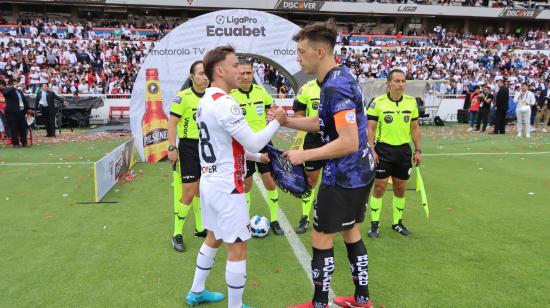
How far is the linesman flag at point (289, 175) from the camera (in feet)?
11.3

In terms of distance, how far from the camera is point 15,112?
42.0 feet

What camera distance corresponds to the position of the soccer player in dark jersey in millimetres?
3006

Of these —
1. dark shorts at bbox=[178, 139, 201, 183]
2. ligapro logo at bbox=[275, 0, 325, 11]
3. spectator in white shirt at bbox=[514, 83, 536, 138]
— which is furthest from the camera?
ligapro logo at bbox=[275, 0, 325, 11]

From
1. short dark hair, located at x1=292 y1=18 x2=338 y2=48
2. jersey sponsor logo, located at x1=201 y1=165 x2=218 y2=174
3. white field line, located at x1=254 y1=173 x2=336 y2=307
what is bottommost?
white field line, located at x1=254 y1=173 x2=336 y2=307

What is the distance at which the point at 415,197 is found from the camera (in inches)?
298

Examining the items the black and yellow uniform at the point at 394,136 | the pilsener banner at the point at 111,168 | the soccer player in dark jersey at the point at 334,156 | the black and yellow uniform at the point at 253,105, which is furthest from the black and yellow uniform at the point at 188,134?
the pilsener banner at the point at 111,168

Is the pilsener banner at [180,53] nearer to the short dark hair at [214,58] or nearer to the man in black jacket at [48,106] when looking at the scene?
the man in black jacket at [48,106]

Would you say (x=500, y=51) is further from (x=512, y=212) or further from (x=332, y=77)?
(x=332, y=77)

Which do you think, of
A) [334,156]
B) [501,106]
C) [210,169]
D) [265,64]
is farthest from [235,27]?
[265,64]

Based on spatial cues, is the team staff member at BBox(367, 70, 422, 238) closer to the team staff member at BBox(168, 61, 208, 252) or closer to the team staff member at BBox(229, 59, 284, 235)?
the team staff member at BBox(229, 59, 284, 235)

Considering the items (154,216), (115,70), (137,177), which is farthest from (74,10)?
(154,216)

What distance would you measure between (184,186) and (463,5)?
48411mm

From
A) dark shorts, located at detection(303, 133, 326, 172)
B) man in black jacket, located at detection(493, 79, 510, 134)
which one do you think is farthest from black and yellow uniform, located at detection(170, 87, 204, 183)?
man in black jacket, located at detection(493, 79, 510, 134)

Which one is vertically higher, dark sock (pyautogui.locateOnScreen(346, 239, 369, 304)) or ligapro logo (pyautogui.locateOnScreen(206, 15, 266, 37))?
ligapro logo (pyautogui.locateOnScreen(206, 15, 266, 37))
